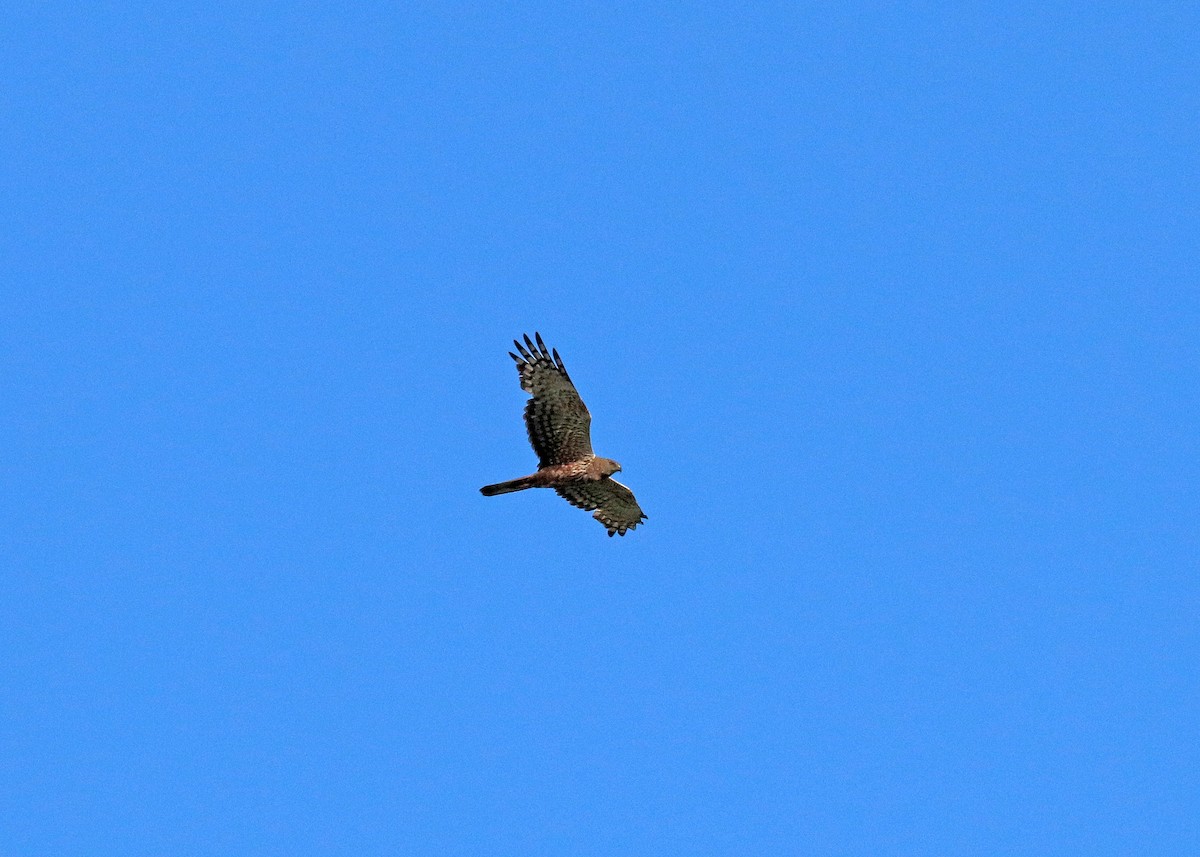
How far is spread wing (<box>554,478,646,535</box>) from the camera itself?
2642 centimetres

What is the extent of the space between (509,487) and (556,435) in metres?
1.35

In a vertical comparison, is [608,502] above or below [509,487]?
above

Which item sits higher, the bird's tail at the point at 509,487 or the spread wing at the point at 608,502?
the spread wing at the point at 608,502

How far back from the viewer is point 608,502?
2683 cm

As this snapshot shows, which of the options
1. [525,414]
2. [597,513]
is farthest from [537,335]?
[597,513]

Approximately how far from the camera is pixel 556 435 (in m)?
26.2

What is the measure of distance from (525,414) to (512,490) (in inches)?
57.7

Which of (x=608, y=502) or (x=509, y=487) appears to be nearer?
(x=509, y=487)

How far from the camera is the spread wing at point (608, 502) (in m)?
26.4

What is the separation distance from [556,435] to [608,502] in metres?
1.75

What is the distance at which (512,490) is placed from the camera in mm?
25969

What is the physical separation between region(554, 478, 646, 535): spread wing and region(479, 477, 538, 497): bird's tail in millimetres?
678

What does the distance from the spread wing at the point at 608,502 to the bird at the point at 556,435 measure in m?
0.02

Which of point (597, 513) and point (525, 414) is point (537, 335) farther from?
point (597, 513)
